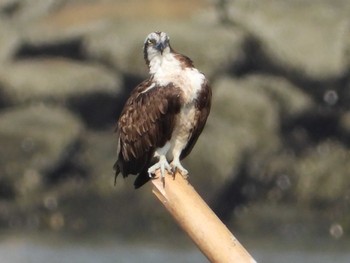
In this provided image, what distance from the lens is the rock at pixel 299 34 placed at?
816 inches

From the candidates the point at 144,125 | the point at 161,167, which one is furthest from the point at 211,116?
the point at 161,167

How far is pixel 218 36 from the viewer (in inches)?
817

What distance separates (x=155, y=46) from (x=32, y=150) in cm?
1169

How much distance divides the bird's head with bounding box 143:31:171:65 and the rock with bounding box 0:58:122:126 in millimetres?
11906

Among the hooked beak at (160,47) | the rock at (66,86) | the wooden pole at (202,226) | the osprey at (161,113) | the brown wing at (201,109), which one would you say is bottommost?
the wooden pole at (202,226)

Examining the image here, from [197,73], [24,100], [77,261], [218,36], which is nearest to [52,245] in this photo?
[77,261]

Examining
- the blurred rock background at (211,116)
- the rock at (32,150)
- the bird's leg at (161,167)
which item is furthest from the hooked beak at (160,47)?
the rock at (32,150)

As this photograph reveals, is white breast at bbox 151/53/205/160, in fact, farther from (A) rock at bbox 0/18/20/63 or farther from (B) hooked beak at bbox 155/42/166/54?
(A) rock at bbox 0/18/20/63

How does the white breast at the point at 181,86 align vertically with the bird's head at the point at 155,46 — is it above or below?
below

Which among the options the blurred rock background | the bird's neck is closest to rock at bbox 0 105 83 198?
the blurred rock background

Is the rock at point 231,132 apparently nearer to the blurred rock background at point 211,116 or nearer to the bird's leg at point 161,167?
the blurred rock background at point 211,116

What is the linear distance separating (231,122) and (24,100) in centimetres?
294

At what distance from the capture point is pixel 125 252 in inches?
744

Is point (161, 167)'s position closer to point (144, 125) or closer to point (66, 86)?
point (144, 125)
